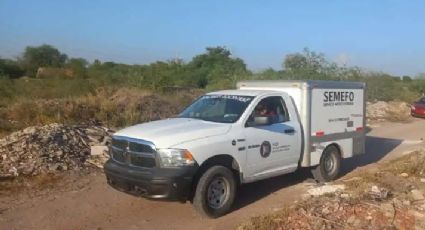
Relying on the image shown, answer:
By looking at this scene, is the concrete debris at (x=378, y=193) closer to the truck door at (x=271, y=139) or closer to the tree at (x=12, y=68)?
the truck door at (x=271, y=139)

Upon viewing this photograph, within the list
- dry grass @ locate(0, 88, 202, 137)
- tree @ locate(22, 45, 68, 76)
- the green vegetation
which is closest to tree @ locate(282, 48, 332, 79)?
the green vegetation

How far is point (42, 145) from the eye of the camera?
33.8ft

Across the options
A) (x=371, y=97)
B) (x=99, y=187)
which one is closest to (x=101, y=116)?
(x=99, y=187)

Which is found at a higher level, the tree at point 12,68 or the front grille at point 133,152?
the tree at point 12,68

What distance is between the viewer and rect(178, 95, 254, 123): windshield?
774cm

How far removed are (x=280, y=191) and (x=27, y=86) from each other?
16967 mm

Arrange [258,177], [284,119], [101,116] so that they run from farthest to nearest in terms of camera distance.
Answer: [101,116] → [284,119] → [258,177]

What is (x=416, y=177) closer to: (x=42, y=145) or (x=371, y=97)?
(x=42, y=145)

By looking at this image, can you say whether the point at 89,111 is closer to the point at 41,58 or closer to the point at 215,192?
the point at 215,192

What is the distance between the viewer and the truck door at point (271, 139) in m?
7.63

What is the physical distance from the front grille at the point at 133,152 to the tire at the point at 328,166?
12.6 ft

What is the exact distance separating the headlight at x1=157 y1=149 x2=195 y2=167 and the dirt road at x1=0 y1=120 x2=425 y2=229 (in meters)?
0.86

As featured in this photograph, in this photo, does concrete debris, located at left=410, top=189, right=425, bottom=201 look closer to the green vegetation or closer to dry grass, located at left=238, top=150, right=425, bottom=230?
dry grass, located at left=238, top=150, right=425, bottom=230

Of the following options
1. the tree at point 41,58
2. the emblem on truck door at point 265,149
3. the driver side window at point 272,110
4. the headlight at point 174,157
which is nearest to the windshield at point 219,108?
the driver side window at point 272,110
